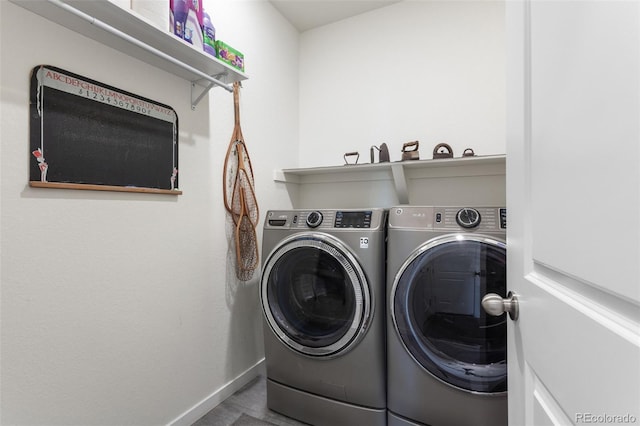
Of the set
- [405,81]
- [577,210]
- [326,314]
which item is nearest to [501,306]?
[577,210]

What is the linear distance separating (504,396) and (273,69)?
234 cm

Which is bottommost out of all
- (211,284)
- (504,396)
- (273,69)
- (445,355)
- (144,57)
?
(504,396)

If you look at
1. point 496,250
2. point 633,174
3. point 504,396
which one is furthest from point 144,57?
point 504,396

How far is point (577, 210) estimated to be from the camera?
42cm

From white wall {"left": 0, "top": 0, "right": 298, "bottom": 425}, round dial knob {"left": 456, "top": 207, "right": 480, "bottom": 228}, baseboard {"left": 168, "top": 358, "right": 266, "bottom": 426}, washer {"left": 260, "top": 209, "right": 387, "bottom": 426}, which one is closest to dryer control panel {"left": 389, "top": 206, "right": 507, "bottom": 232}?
round dial knob {"left": 456, "top": 207, "right": 480, "bottom": 228}

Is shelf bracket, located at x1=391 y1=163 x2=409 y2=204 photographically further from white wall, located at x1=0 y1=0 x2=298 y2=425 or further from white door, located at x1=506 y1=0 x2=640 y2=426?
white door, located at x1=506 y1=0 x2=640 y2=426

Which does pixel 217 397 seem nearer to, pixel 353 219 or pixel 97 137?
pixel 353 219

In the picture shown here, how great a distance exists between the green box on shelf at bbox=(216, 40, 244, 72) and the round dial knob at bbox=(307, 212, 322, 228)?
0.86 m

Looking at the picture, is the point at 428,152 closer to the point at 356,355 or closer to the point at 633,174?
the point at 356,355

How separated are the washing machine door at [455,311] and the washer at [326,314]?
0.14 m

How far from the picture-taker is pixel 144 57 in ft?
4.21

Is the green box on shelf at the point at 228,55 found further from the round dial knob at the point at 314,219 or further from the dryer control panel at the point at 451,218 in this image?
the dryer control panel at the point at 451,218

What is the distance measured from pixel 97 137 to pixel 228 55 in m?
0.73

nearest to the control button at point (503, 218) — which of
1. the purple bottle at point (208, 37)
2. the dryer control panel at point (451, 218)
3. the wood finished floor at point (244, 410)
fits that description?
the dryer control panel at point (451, 218)
